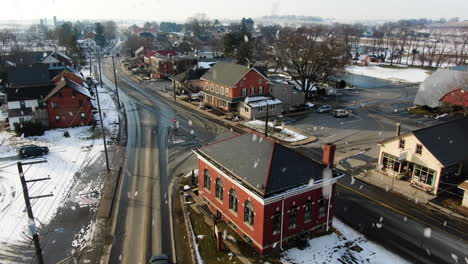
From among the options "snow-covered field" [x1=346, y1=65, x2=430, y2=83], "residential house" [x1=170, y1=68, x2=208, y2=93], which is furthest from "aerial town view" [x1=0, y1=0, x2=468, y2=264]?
"snow-covered field" [x1=346, y1=65, x2=430, y2=83]

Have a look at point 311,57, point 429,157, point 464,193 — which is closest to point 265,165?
point 429,157

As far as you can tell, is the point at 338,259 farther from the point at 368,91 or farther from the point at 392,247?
the point at 368,91

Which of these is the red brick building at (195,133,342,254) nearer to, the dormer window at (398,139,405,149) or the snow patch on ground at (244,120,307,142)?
the dormer window at (398,139,405,149)

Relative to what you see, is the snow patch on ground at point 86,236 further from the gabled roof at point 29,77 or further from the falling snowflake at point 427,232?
the gabled roof at point 29,77

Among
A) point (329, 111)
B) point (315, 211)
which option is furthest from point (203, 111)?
point (315, 211)

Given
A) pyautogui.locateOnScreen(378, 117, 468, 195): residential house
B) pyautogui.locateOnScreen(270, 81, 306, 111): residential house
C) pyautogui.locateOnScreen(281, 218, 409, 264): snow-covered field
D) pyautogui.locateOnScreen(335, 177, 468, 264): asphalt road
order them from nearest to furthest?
1. pyautogui.locateOnScreen(281, 218, 409, 264): snow-covered field
2. pyautogui.locateOnScreen(335, 177, 468, 264): asphalt road
3. pyautogui.locateOnScreen(378, 117, 468, 195): residential house
4. pyautogui.locateOnScreen(270, 81, 306, 111): residential house

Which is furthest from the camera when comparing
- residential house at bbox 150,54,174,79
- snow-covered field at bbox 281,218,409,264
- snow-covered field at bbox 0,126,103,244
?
residential house at bbox 150,54,174,79

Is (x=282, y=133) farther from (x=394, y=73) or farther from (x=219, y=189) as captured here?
(x=394, y=73)

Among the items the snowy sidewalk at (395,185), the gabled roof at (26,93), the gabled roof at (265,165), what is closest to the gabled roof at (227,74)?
the gabled roof at (26,93)
